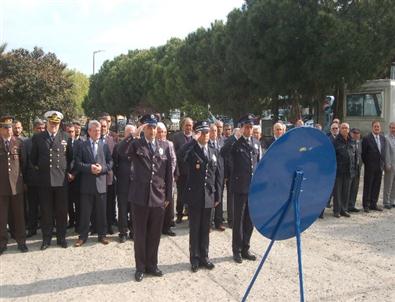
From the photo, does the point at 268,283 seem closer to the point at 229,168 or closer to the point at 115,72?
the point at 229,168

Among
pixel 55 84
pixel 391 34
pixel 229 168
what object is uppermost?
pixel 391 34

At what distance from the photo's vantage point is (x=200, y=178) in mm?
6066

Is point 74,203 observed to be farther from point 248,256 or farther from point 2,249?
point 248,256

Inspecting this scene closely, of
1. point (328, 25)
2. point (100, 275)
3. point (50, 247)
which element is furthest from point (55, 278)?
point (328, 25)

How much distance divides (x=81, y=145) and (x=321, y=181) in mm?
4434

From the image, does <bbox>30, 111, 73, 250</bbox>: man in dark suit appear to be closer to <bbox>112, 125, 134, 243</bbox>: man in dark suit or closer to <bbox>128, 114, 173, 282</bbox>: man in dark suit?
<bbox>112, 125, 134, 243</bbox>: man in dark suit

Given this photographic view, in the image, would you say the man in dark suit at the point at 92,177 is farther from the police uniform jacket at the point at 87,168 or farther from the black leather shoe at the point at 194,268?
the black leather shoe at the point at 194,268

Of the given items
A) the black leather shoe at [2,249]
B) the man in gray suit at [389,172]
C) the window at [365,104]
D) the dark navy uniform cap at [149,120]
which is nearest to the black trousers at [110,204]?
the black leather shoe at [2,249]

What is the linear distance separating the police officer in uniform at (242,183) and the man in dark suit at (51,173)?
2.61 metres

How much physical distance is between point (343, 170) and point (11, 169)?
20.3ft

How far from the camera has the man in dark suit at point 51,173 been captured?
6988 mm

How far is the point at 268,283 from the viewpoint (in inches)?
217

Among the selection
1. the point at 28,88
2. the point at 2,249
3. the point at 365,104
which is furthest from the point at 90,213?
the point at 365,104

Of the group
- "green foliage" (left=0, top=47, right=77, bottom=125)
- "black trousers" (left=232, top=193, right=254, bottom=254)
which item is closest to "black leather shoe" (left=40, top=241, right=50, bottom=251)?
"black trousers" (left=232, top=193, right=254, bottom=254)
